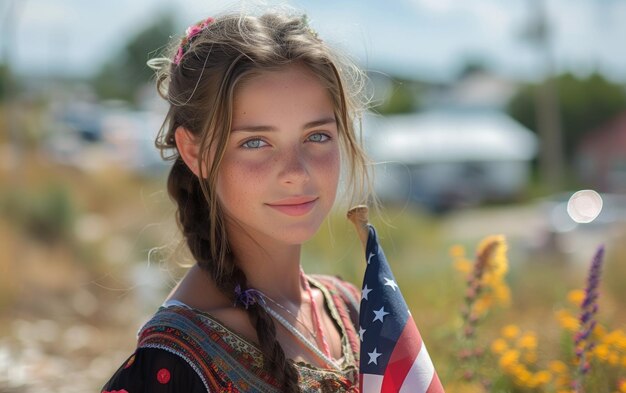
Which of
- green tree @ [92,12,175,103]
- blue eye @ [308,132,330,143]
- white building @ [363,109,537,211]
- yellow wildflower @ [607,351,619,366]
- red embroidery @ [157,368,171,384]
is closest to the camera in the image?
red embroidery @ [157,368,171,384]

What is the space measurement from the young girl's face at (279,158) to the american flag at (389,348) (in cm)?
22

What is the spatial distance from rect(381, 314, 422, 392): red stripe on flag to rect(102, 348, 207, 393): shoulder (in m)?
0.40

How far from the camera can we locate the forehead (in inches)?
77.1

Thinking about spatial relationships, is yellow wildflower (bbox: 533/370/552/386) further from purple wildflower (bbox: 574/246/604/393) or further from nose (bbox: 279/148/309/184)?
nose (bbox: 279/148/309/184)

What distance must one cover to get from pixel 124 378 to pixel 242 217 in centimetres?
44

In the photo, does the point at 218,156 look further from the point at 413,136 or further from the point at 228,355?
the point at 413,136

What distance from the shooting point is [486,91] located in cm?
7788

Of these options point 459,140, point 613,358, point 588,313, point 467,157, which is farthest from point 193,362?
point 459,140

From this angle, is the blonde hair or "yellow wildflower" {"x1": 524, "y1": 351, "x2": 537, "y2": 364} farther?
"yellow wildflower" {"x1": 524, "y1": 351, "x2": 537, "y2": 364}

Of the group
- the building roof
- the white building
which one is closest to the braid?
the white building

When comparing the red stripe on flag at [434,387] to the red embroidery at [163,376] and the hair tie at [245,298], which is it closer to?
the hair tie at [245,298]

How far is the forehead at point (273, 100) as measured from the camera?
1.96 metres

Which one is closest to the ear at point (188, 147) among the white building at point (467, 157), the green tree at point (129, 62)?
the white building at point (467, 157)

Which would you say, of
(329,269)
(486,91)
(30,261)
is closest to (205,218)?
(329,269)
